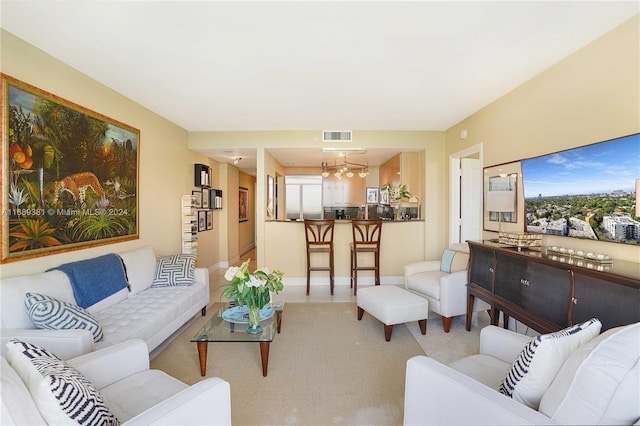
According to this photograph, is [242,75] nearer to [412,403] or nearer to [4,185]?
[4,185]

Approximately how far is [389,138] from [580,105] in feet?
8.60

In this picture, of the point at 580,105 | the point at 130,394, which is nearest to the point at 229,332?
the point at 130,394

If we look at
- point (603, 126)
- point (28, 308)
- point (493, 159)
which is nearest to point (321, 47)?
point (603, 126)

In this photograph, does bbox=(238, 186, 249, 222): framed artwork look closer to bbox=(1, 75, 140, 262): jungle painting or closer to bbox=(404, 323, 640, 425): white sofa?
bbox=(1, 75, 140, 262): jungle painting

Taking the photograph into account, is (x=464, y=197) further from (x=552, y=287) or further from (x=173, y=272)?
(x=173, y=272)

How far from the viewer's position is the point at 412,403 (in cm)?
138

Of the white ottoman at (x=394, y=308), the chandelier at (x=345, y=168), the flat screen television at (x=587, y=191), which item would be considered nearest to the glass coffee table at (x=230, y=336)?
the white ottoman at (x=394, y=308)

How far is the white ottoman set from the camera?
2701 mm

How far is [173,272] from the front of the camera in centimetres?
313

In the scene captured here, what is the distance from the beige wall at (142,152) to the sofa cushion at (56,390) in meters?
1.39

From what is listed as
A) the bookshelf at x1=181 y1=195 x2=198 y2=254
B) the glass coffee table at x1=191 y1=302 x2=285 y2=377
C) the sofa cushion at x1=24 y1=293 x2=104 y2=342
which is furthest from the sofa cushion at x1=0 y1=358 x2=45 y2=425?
the bookshelf at x1=181 y1=195 x2=198 y2=254

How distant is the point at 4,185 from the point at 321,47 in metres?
2.45

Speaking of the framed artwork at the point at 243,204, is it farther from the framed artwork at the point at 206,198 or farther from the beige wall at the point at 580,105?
the beige wall at the point at 580,105

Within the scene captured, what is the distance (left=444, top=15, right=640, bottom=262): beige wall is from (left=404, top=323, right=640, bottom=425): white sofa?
140 cm
